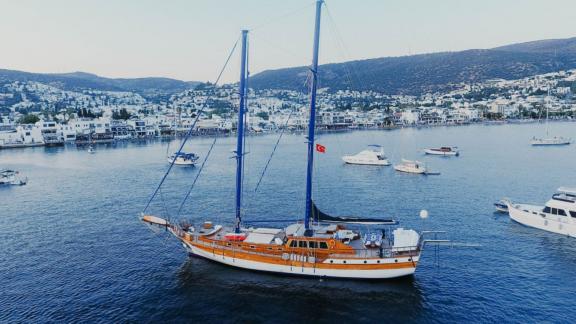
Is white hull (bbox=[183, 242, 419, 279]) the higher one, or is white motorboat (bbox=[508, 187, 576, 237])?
white motorboat (bbox=[508, 187, 576, 237])

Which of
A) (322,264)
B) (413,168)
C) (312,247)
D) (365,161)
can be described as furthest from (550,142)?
(322,264)

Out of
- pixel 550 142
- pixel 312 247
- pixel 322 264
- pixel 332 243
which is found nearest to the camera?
pixel 322 264

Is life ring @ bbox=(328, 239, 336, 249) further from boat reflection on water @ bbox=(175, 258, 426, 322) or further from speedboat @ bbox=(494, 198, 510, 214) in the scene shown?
speedboat @ bbox=(494, 198, 510, 214)

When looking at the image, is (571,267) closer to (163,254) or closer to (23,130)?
(163,254)

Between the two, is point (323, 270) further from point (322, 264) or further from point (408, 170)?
point (408, 170)

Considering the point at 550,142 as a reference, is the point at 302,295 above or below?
below

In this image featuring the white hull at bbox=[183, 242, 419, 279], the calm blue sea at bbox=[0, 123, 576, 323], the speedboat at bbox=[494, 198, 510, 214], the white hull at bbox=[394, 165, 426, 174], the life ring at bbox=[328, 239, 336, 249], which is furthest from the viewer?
the white hull at bbox=[394, 165, 426, 174]

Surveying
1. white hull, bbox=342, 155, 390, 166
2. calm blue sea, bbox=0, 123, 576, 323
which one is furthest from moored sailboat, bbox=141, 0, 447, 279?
white hull, bbox=342, 155, 390, 166

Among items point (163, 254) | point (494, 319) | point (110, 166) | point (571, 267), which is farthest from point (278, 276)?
point (110, 166)
